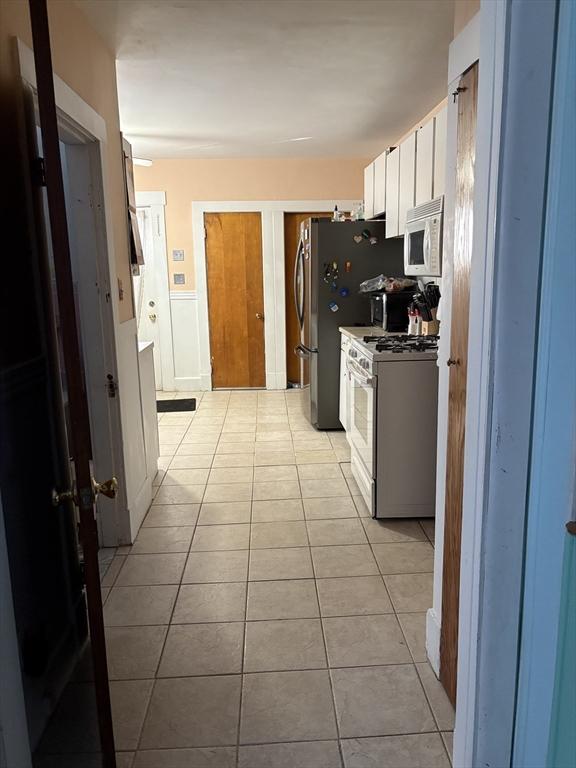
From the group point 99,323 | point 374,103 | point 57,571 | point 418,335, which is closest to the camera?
point 57,571

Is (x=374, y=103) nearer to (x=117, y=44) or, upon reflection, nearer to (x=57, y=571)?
(x=117, y=44)

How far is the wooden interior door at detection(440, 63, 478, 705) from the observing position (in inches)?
61.5

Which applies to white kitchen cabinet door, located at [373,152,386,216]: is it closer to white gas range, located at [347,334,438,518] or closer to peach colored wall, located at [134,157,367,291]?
white gas range, located at [347,334,438,518]

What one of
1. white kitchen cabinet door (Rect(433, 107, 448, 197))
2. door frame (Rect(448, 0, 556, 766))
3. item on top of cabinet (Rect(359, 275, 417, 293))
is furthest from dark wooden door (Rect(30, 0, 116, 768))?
item on top of cabinet (Rect(359, 275, 417, 293))

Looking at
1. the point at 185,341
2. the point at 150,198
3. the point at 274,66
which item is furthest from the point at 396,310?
the point at 150,198

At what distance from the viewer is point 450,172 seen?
1726 millimetres

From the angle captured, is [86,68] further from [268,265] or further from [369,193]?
[268,265]

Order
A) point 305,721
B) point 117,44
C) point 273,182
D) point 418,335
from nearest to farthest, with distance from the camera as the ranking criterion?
point 305,721, point 117,44, point 418,335, point 273,182

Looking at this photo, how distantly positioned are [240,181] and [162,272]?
51.3 inches

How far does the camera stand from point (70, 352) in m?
1.24

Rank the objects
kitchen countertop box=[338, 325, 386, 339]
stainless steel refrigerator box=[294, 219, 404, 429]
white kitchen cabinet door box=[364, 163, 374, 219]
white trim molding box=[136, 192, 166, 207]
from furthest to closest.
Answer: white trim molding box=[136, 192, 166, 207] < white kitchen cabinet door box=[364, 163, 374, 219] < stainless steel refrigerator box=[294, 219, 404, 429] < kitchen countertop box=[338, 325, 386, 339]

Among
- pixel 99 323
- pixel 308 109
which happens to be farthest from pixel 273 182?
pixel 99 323

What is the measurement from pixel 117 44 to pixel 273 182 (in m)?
3.34

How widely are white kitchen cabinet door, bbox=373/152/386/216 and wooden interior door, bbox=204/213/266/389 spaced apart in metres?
2.01
